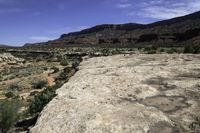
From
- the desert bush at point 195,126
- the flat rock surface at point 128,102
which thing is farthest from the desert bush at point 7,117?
the desert bush at point 195,126

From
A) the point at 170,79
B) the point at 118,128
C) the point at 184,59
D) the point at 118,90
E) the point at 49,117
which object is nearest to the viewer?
the point at 118,128

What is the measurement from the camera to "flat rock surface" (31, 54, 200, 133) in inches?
358

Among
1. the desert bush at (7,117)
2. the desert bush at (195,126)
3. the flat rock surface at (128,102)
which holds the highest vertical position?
the flat rock surface at (128,102)

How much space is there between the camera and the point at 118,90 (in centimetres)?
1211

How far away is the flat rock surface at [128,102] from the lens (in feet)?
29.8

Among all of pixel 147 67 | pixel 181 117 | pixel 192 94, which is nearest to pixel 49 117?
pixel 181 117

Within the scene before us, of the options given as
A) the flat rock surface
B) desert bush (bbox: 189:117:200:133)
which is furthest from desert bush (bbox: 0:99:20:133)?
desert bush (bbox: 189:117:200:133)

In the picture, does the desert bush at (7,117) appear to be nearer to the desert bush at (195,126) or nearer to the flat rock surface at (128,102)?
the flat rock surface at (128,102)

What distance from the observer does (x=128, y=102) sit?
10.8m

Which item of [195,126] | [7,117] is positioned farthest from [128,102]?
[7,117]

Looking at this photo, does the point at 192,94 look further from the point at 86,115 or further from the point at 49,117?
the point at 49,117

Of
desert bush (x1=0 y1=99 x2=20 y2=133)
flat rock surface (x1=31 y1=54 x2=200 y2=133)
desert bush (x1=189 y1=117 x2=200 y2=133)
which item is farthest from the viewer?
desert bush (x1=0 y1=99 x2=20 y2=133)

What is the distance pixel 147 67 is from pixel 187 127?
22.2 ft

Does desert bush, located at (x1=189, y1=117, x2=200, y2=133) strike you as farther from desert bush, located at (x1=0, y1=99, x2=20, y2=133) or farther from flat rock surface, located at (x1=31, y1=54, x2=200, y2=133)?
desert bush, located at (x1=0, y1=99, x2=20, y2=133)
